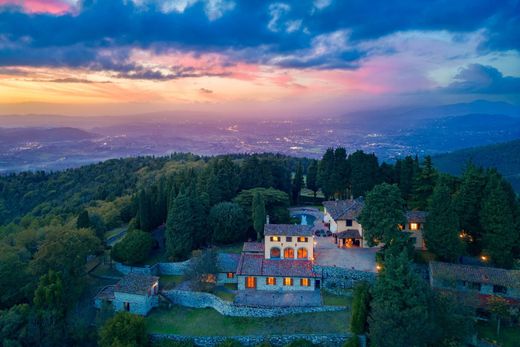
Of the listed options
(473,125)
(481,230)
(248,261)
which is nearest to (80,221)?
(248,261)

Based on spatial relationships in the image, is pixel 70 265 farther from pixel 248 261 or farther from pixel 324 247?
pixel 324 247

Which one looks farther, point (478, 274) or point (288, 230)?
point (288, 230)

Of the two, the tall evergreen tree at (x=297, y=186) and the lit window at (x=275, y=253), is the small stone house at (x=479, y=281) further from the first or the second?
the tall evergreen tree at (x=297, y=186)

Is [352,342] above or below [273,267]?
below

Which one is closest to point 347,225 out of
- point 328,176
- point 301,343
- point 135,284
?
point 328,176

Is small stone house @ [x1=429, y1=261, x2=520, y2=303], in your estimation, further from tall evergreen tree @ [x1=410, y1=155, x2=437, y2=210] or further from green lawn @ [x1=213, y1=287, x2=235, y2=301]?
green lawn @ [x1=213, y1=287, x2=235, y2=301]

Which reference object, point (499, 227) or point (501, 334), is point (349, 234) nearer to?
point (499, 227)
